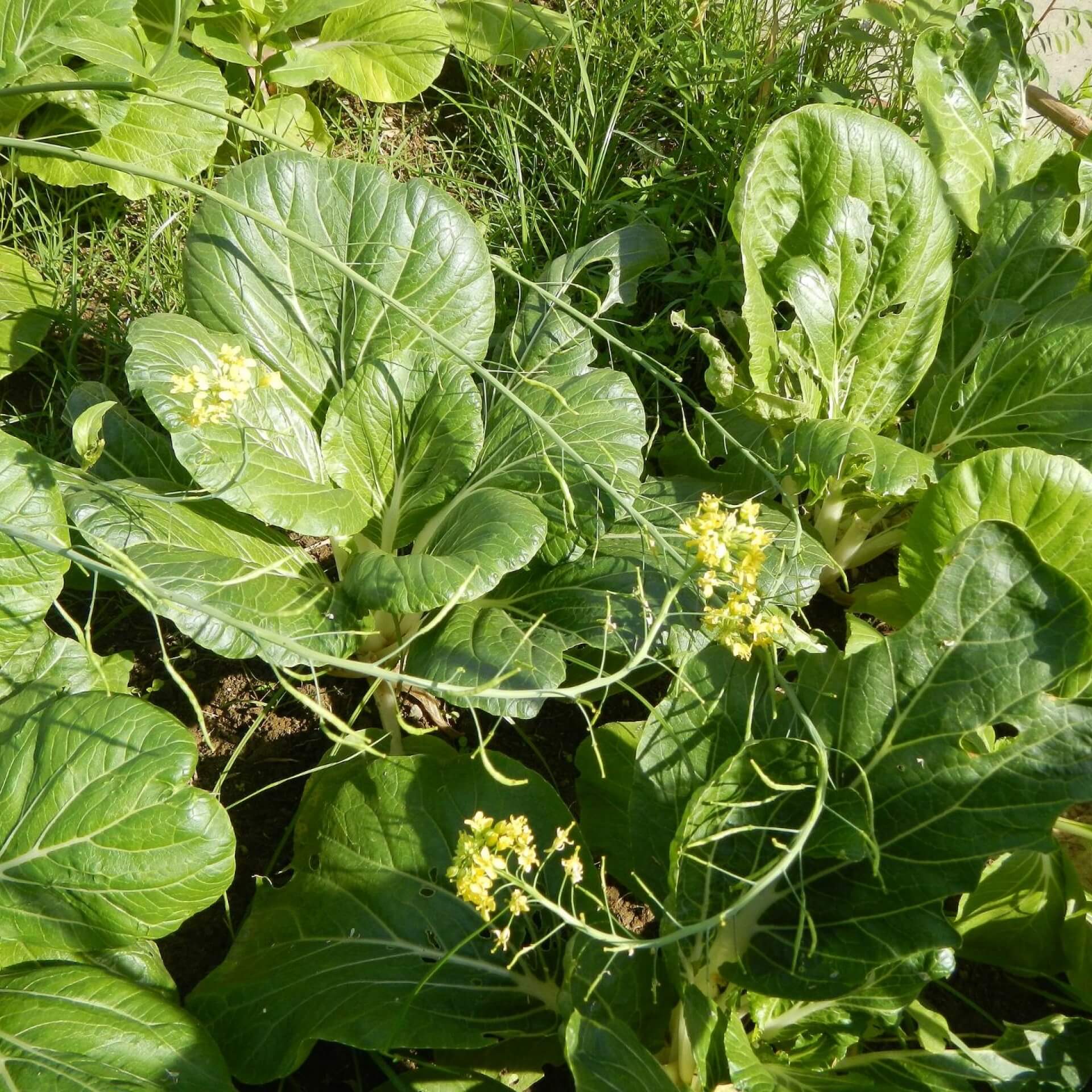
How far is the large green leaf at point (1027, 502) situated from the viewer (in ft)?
5.96

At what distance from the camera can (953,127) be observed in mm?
2400

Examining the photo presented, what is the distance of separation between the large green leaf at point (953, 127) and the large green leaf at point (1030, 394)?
343mm

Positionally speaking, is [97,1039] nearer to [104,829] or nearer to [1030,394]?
[104,829]

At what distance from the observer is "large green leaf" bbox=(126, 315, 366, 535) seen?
1700 millimetres

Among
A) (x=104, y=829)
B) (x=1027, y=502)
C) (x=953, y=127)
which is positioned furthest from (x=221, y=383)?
(x=953, y=127)

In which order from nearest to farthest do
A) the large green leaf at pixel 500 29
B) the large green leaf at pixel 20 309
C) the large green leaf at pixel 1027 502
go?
the large green leaf at pixel 1027 502 < the large green leaf at pixel 20 309 < the large green leaf at pixel 500 29

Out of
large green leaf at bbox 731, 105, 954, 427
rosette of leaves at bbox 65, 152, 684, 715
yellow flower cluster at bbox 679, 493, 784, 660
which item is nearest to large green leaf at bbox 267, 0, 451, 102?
rosette of leaves at bbox 65, 152, 684, 715

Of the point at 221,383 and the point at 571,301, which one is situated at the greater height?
the point at 221,383

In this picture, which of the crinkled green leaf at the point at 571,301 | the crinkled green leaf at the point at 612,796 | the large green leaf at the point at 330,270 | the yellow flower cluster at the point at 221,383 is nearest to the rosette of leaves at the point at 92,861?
the yellow flower cluster at the point at 221,383

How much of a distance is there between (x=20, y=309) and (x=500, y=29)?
4.87 feet

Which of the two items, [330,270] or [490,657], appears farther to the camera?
[330,270]

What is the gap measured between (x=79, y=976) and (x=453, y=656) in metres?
0.70

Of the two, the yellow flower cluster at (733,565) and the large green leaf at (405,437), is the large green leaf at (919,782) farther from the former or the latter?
the large green leaf at (405,437)

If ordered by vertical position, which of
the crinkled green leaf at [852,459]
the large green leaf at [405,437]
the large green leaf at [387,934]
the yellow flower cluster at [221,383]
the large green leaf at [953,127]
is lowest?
the large green leaf at [387,934]
